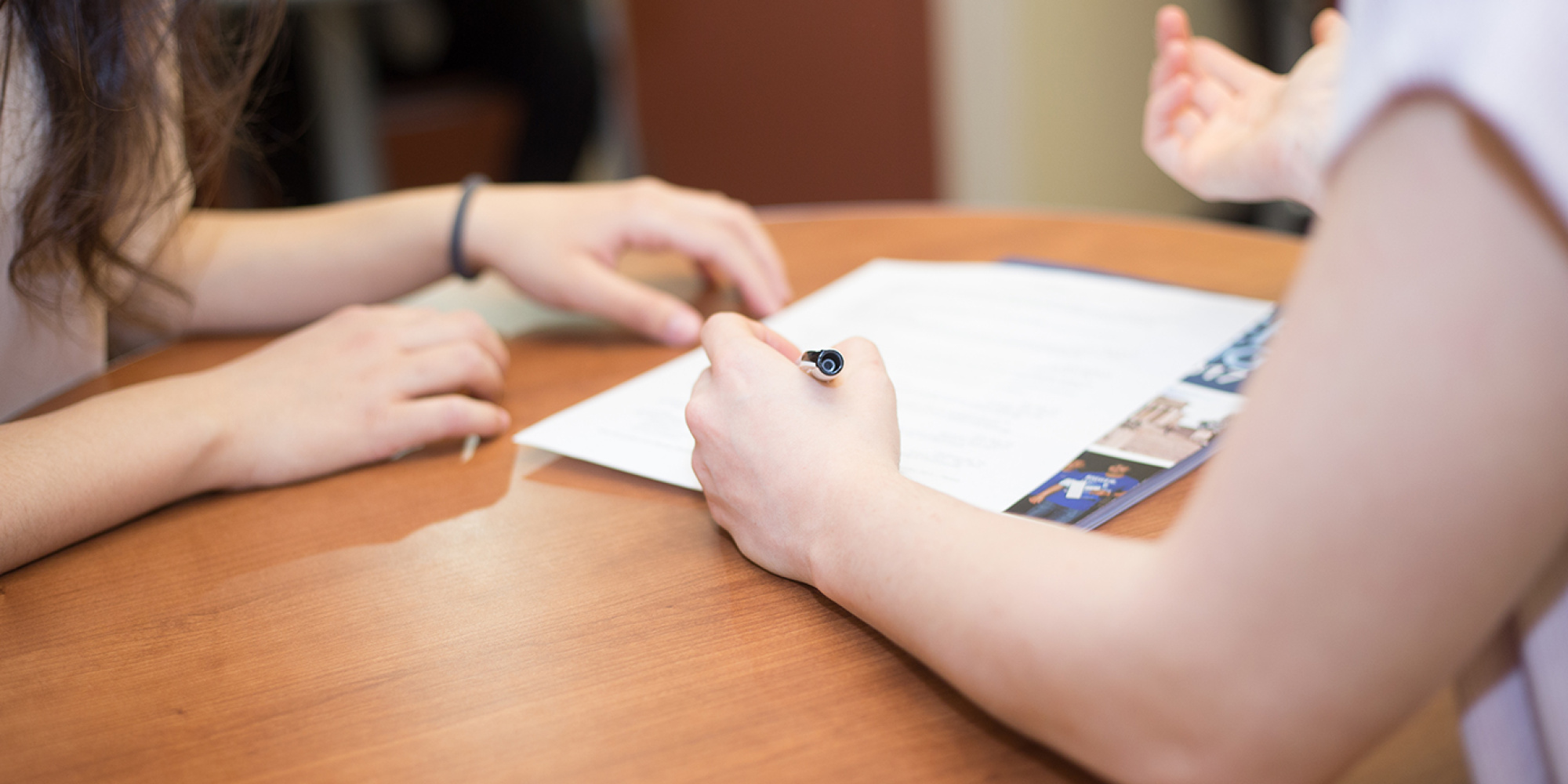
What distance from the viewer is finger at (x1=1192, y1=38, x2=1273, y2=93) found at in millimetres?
714

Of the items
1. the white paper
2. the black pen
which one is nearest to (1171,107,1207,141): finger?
the white paper

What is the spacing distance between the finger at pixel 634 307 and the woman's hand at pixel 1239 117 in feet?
1.13

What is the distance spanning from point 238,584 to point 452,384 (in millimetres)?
169

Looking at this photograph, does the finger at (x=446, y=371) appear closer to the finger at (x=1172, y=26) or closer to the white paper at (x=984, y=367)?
the white paper at (x=984, y=367)

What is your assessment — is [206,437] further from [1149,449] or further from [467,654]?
[1149,449]

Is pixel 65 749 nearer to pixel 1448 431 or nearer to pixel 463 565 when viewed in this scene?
pixel 463 565

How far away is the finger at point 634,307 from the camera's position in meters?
0.71

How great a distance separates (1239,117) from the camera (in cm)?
70

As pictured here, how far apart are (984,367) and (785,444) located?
21 cm

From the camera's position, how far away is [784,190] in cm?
241

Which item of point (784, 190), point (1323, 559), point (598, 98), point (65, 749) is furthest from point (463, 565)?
point (598, 98)

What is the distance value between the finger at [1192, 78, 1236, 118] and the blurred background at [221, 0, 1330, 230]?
4.64ft

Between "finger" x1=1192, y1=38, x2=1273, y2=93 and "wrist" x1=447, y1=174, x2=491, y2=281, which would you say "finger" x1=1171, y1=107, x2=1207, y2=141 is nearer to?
"finger" x1=1192, y1=38, x2=1273, y2=93

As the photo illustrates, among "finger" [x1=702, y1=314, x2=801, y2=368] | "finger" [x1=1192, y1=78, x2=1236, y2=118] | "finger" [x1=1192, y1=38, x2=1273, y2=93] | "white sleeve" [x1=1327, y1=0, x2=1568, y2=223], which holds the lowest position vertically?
"finger" [x1=702, y1=314, x2=801, y2=368]
